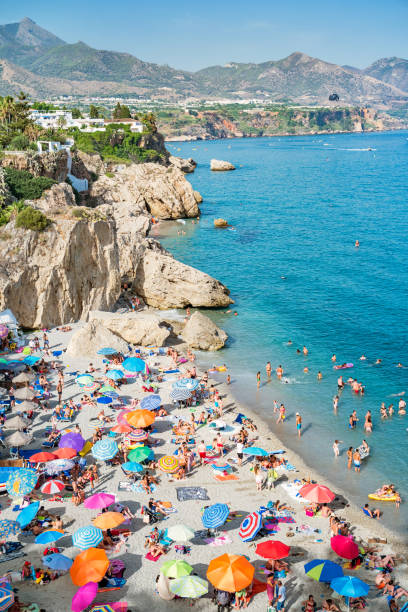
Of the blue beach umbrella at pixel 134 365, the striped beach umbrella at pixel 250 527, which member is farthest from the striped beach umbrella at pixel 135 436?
the striped beach umbrella at pixel 250 527

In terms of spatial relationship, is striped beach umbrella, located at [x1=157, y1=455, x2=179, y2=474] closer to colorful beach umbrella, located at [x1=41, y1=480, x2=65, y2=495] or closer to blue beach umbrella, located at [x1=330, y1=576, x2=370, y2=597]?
colorful beach umbrella, located at [x1=41, y1=480, x2=65, y2=495]

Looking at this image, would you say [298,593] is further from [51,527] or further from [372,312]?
[372,312]

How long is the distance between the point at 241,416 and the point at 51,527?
1121cm

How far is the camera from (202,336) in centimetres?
3409

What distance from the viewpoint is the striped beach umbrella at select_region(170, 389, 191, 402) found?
25.9 meters

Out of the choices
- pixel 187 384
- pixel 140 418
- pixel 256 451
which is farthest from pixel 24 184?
pixel 256 451

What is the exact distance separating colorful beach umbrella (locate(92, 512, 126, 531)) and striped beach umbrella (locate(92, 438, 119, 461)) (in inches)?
150

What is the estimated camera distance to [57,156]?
50219 millimetres

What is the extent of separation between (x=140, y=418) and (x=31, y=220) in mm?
17164

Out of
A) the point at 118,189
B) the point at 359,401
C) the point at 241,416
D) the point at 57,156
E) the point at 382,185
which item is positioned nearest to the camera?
the point at 241,416

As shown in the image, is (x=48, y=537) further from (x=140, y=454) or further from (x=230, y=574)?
(x=230, y=574)

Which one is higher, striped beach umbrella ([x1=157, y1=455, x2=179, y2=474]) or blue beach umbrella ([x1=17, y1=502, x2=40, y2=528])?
blue beach umbrella ([x1=17, y1=502, x2=40, y2=528])

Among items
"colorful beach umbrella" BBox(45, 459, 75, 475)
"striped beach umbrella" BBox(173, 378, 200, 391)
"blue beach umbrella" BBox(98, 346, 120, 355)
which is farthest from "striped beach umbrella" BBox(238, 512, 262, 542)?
"blue beach umbrella" BBox(98, 346, 120, 355)

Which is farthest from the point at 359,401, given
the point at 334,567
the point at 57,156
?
the point at 57,156
